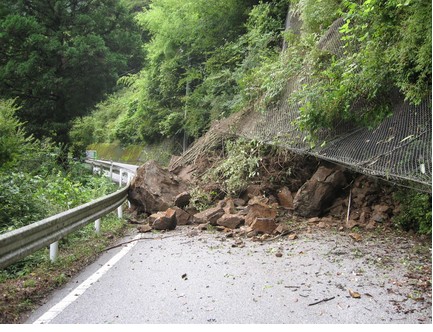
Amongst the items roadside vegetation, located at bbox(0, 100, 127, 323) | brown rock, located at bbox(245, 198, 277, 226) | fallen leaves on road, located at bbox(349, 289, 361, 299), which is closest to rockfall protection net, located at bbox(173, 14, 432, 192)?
brown rock, located at bbox(245, 198, 277, 226)

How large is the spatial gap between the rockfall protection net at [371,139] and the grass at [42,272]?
436cm

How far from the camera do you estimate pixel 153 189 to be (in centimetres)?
1068

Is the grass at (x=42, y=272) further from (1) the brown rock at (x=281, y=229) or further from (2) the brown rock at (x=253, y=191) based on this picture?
(2) the brown rock at (x=253, y=191)

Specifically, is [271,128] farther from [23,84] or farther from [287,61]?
[23,84]

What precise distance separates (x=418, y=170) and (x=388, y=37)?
93.4 inches

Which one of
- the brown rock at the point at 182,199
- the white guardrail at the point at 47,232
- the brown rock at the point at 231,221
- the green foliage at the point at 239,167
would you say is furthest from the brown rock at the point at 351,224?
the white guardrail at the point at 47,232

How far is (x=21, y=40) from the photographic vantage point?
19.7m

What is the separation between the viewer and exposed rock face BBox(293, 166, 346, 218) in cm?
909

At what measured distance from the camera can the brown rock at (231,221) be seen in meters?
8.29

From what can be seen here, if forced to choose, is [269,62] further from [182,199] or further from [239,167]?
[182,199]

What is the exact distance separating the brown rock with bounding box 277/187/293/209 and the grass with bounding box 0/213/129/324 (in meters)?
3.78

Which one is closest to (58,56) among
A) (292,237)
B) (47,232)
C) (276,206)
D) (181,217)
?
(181,217)

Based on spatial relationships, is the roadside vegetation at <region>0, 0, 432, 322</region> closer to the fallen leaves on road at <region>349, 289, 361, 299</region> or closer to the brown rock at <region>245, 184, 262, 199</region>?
the brown rock at <region>245, 184, 262, 199</region>

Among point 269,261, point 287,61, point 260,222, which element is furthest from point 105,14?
point 269,261
